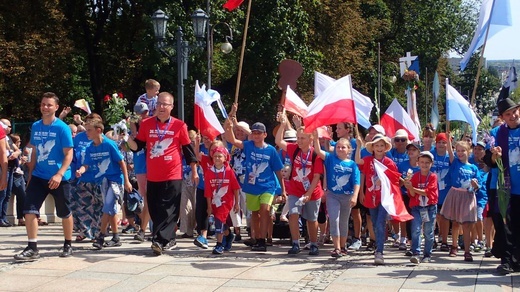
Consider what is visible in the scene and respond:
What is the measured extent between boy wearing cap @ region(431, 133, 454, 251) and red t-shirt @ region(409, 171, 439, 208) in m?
1.30

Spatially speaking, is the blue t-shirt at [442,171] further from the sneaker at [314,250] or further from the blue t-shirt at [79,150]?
the blue t-shirt at [79,150]

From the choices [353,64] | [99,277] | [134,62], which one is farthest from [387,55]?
[99,277]

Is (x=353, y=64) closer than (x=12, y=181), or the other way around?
(x=12, y=181)

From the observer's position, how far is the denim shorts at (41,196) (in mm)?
9141

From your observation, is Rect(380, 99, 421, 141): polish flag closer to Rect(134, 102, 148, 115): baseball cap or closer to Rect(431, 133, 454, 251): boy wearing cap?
Rect(431, 133, 454, 251): boy wearing cap

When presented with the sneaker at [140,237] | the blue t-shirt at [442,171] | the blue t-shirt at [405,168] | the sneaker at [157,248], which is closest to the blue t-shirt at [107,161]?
the sneaker at [140,237]

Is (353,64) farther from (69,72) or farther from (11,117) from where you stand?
(11,117)

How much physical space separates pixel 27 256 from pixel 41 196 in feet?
2.36

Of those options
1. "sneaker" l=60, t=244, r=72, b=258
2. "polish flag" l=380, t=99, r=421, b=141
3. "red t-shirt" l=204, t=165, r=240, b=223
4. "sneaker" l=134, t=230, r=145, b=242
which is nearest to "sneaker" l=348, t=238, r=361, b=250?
"red t-shirt" l=204, t=165, r=240, b=223

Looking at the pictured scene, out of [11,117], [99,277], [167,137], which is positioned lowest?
[99,277]

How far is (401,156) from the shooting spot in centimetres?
1113

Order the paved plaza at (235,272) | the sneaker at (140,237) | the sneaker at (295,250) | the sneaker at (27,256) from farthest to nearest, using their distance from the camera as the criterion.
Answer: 1. the sneaker at (140,237)
2. the sneaker at (295,250)
3. the sneaker at (27,256)
4. the paved plaza at (235,272)

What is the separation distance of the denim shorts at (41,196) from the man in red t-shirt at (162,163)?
1.03 m

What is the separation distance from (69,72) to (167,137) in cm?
2212
